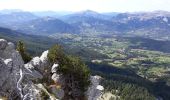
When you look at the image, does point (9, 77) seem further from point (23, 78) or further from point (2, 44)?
point (2, 44)

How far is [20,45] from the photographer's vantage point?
9000 centimetres

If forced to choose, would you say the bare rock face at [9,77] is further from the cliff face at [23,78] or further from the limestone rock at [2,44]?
the limestone rock at [2,44]

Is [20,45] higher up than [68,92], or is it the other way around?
[20,45]

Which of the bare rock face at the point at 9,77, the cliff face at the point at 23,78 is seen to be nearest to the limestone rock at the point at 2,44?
the cliff face at the point at 23,78

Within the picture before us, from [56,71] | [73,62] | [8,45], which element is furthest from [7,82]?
[73,62]

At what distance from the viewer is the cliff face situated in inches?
2181

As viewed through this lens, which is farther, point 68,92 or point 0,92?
point 68,92

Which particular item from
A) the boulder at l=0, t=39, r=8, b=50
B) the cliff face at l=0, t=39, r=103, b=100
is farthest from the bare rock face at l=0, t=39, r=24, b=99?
the boulder at l=0, t=39, r=8, b=50

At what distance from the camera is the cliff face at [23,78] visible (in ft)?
182

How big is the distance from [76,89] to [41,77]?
41.3ft

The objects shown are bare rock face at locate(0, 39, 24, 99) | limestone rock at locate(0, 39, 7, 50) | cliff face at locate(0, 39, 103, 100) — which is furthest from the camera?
limestone rock at locate(0, 39, 7, 50)

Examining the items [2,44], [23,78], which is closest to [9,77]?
[23,78]

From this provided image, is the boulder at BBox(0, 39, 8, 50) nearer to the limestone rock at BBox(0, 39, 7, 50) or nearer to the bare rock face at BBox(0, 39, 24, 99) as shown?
the limestone rock at BBox(0, 39, 7, 50)

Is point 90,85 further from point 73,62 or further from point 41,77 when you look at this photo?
point 41,77
